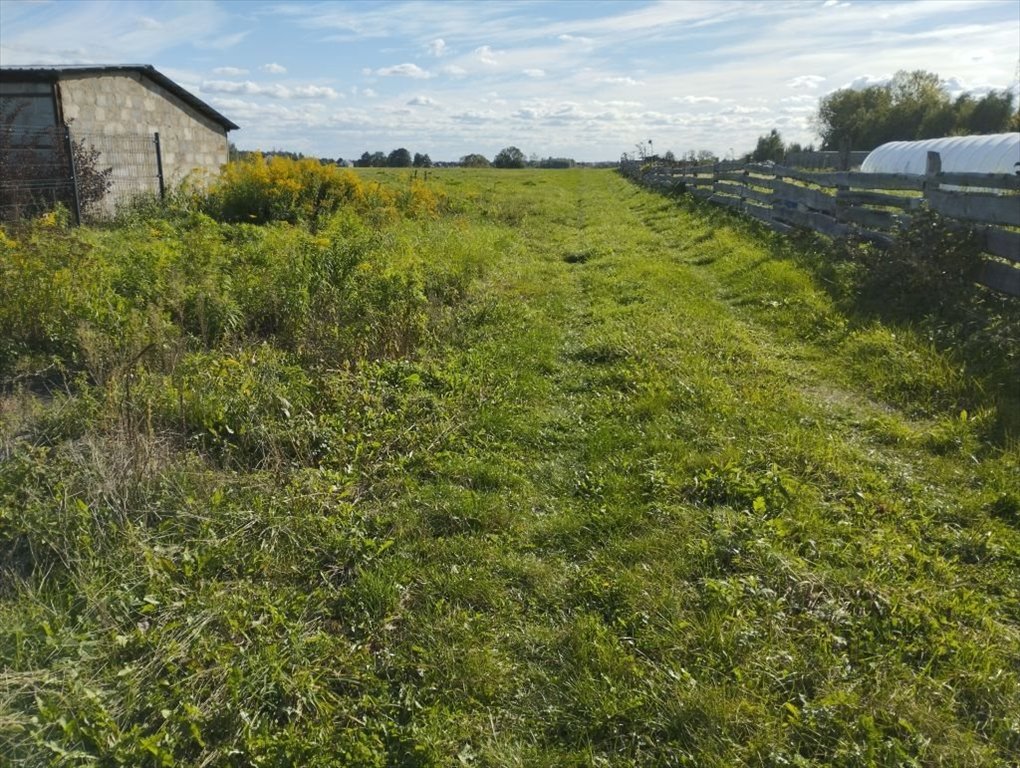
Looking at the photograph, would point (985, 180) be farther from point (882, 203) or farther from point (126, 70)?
point (126, 70)

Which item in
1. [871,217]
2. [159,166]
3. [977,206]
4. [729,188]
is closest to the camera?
[977,206]

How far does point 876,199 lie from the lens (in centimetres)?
1062

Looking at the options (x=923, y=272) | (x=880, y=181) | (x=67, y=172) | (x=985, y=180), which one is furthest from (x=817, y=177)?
(x=67, y=172)

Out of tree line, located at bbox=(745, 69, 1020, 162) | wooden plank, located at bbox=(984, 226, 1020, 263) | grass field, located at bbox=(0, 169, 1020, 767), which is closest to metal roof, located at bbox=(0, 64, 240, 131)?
grass field, located at bbox=(0, 169, 1020, 767)

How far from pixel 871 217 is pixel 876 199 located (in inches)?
12.5

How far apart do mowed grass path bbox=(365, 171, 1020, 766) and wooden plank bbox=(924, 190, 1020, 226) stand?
1.57 metres

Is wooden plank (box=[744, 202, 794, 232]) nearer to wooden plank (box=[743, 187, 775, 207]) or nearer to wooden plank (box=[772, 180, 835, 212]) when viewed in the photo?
wooden plank (box=[743, 187, 775, 207])

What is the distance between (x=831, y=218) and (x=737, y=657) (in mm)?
10505

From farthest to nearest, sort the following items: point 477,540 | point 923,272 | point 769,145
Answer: point 769,145
point 923,272
point 477,540

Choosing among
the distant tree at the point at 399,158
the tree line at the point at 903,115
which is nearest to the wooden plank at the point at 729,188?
the tree line at the point at 903,115

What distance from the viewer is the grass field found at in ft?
9.27

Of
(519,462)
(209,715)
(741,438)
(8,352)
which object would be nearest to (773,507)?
(741,438)

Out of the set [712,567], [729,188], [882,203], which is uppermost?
[729,188]

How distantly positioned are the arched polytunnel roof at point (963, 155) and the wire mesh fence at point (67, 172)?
20158 millimetres
